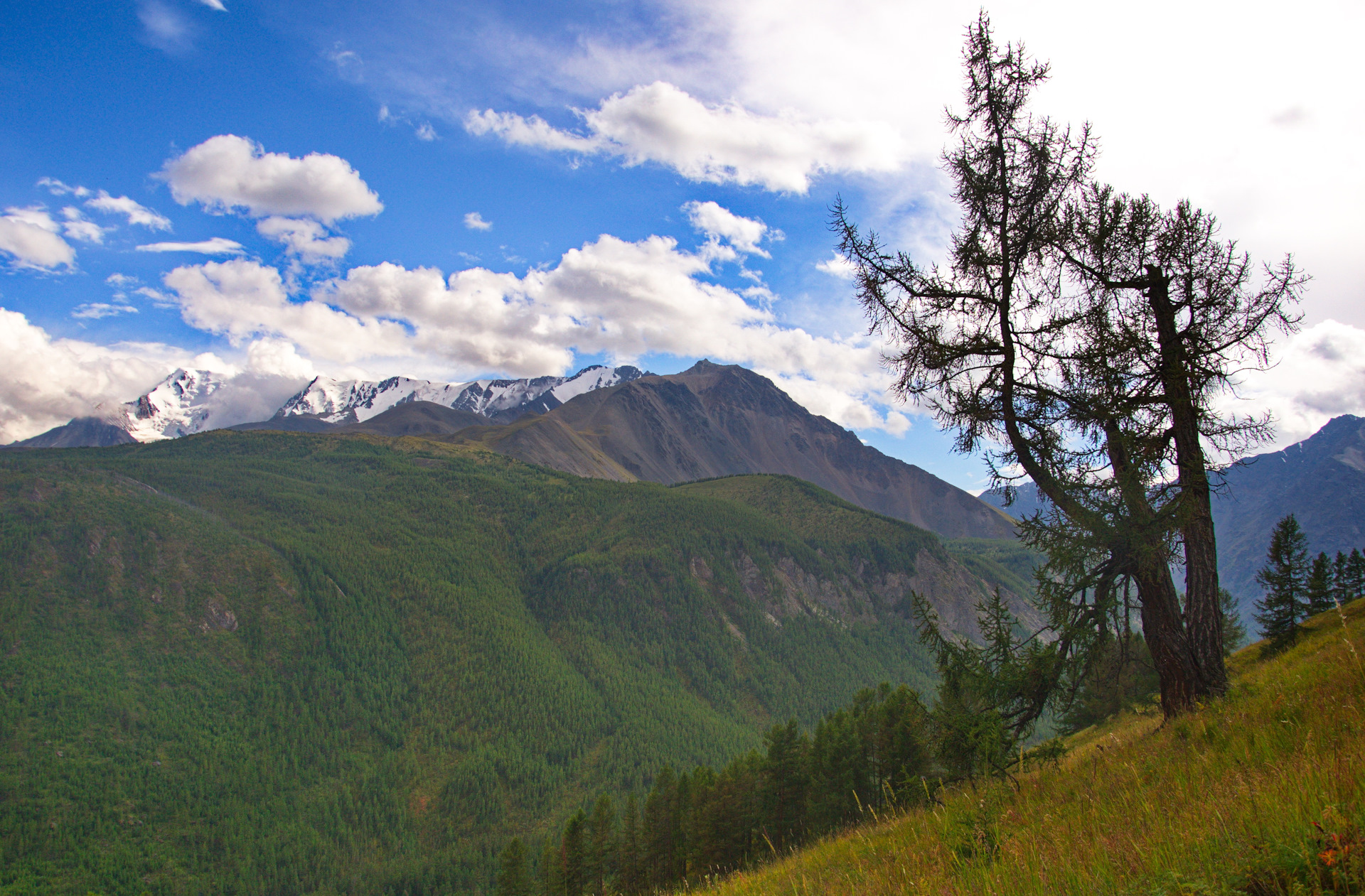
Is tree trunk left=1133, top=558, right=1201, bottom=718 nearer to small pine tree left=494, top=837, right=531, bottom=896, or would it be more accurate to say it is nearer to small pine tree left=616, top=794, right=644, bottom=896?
small pine tree left=616, top=794, right=644, bottom=896

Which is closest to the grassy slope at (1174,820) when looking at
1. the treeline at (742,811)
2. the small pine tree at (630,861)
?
the treeline at (742,811)

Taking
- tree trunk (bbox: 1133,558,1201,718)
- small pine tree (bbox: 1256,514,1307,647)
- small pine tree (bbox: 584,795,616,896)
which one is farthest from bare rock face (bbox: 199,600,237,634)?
tree trunk (bbox: 1133,558,1201,718)

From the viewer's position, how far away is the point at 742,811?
4519 centimetres

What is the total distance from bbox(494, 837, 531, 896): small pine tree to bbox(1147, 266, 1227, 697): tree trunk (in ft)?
189

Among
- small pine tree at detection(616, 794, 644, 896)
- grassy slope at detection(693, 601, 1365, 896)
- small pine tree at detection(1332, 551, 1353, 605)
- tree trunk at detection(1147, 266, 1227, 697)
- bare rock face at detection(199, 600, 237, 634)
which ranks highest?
bare rock face at detection(199, 600, 237, 634)

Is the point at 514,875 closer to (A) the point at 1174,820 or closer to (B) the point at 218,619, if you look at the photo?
(A) the point at 1174,820

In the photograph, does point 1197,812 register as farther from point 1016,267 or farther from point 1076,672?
point 1016,267

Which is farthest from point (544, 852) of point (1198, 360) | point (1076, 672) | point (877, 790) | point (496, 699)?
point (496, 699)

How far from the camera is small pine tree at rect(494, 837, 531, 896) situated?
53.0 metres

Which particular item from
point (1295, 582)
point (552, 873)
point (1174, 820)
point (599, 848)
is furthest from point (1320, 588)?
point (552, 873)

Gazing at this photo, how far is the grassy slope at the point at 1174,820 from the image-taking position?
11.3 ft

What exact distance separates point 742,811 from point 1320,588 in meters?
43.2

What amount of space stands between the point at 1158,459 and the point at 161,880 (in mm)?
186880

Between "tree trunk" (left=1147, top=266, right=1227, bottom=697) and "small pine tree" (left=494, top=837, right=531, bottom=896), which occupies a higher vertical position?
"tree trunk" (left=1147, top=266, right=1227, bottom=697)
